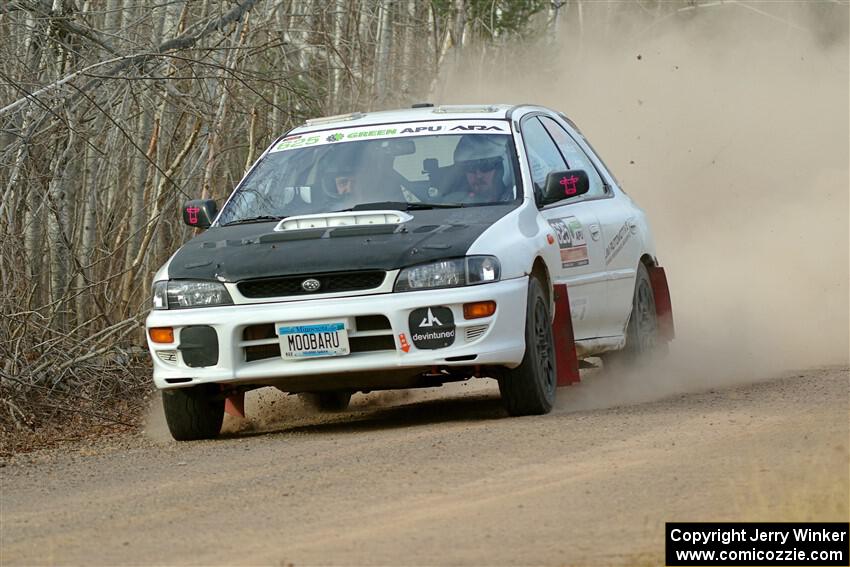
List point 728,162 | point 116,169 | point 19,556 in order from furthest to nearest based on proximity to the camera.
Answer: point 728,162
point 116,169
point 19,556

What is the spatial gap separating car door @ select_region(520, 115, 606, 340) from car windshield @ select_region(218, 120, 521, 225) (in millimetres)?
247

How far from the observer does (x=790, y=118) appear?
83.7ft

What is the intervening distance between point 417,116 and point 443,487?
151 inches

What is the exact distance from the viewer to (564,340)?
9.09 m

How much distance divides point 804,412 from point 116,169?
7.05 m

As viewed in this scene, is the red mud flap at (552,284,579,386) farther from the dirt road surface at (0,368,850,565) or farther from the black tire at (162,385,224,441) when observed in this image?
the black tire at (162,385,224,441)

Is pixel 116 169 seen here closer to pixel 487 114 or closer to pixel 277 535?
pixel 487 114

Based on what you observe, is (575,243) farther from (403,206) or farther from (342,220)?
(342,220)

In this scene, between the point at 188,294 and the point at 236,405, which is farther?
the point at 236,405

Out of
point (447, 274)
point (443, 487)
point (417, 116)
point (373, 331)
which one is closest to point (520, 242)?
point (447, 274)

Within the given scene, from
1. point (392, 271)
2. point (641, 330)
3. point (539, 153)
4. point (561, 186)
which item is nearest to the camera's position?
point (392, 271)

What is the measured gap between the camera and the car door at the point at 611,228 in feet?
33.3

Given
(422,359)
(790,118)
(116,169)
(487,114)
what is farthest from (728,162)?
(422,359)

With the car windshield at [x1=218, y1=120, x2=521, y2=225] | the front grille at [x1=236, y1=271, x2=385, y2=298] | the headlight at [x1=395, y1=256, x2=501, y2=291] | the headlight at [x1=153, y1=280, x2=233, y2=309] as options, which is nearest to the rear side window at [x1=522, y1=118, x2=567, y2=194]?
the car windshield at [x1=218, y1=120, x2=521, y2=225]
